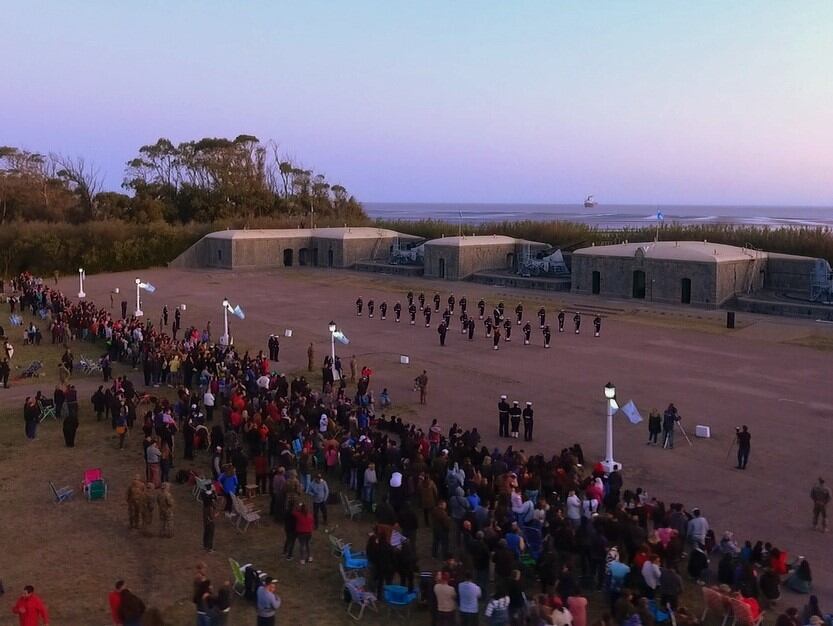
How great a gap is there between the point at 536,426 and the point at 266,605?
35.9 feet

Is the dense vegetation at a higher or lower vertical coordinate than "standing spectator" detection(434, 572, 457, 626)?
higher

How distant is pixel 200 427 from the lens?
1677 centimetres

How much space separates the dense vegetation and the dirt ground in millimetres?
14997

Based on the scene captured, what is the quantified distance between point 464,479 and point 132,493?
5.23 metres

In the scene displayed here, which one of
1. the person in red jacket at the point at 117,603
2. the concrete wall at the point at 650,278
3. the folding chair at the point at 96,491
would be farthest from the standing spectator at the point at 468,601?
the concrete wall at the point at 650,278

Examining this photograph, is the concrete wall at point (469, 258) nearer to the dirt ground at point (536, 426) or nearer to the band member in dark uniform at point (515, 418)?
the dirt ground at point (536, 426)

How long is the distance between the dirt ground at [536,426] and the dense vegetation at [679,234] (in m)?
15.0

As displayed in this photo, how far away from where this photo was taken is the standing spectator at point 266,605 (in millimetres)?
9305

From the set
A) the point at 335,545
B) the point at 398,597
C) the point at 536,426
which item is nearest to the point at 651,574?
the point at 398,597

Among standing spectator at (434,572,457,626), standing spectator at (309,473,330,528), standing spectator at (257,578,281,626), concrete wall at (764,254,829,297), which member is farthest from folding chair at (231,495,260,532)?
concrete wall at (764,254,829,297)

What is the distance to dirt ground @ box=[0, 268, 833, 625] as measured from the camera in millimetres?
11836

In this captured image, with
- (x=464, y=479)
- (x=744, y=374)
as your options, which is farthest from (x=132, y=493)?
(x=744, y=374)

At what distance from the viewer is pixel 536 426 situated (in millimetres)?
19281

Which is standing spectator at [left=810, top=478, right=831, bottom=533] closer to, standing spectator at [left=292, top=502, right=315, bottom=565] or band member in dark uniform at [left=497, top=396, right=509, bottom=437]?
band member in dark uniform at [left=497, top=396, right=509, bottom=437]
